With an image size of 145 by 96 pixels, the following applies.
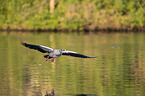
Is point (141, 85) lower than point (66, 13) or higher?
lower

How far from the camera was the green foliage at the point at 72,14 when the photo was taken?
6869 cm

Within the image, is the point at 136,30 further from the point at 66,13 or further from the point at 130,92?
the point at 130,92

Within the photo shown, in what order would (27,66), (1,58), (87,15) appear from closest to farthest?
(27,66)
(1,58)
(87,15)

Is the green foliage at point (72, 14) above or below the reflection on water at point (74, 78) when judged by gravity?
above

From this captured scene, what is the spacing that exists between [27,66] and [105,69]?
3.75 m

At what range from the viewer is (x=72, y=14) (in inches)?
2724

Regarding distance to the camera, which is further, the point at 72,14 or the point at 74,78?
the point at 72,14

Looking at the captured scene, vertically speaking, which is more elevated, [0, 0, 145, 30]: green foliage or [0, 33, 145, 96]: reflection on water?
[0, 0, 145, 30]: green foliage

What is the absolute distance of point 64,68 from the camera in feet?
72.7

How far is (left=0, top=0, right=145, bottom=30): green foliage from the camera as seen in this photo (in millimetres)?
68688

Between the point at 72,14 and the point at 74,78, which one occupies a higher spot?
the point at 72,14

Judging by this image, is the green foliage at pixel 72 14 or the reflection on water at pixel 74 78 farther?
the green foliage at pixel 72 14

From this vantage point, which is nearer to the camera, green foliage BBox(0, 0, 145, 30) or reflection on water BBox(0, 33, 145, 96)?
reflection on water BBox(0, 33, 145, 96)

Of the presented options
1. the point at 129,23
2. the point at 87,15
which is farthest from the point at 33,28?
the point at 129,23
